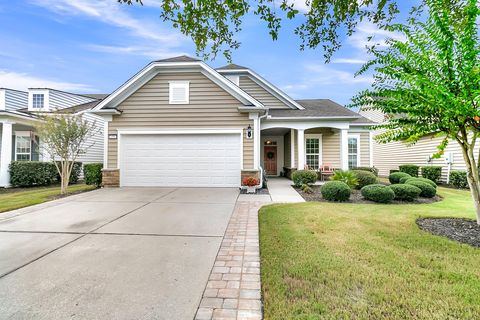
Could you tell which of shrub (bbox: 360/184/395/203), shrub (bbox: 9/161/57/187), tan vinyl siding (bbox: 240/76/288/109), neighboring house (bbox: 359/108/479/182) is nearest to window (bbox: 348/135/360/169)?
neighboring house (bbox: 359/108/479/182)

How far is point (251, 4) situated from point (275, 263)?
4.53 meters

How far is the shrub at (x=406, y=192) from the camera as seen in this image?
7.67 metres

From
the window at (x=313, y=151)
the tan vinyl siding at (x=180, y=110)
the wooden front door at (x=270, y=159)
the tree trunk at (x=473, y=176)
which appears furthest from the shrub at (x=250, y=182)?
the wooden front door at (x=270, y=159)

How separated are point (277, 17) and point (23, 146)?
1555cm

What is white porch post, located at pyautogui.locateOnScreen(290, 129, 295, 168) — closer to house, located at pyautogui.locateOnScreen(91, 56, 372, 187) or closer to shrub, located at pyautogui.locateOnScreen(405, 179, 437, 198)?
house, located at pyautogui.locateOnScreen(91, 56, 372, 187)

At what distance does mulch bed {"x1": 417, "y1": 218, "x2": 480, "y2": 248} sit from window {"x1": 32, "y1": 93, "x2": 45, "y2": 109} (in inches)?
785

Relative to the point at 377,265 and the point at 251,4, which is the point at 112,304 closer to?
the point at 377,265

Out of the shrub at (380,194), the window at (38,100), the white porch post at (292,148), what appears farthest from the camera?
the window at (38,100)

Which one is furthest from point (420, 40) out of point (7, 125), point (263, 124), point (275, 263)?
point (7, 125)

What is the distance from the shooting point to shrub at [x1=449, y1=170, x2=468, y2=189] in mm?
11367

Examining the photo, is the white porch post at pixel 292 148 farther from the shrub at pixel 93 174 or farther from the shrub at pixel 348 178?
the shrub at pixel 93 174

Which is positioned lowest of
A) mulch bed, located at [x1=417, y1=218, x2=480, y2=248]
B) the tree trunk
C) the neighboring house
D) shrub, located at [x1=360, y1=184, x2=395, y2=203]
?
mulch bed, located at [x1=417, y1=218, x2=480, y2=248]

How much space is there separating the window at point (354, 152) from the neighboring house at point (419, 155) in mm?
1830

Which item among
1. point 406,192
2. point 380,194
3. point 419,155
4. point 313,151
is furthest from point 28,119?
point 419,155
